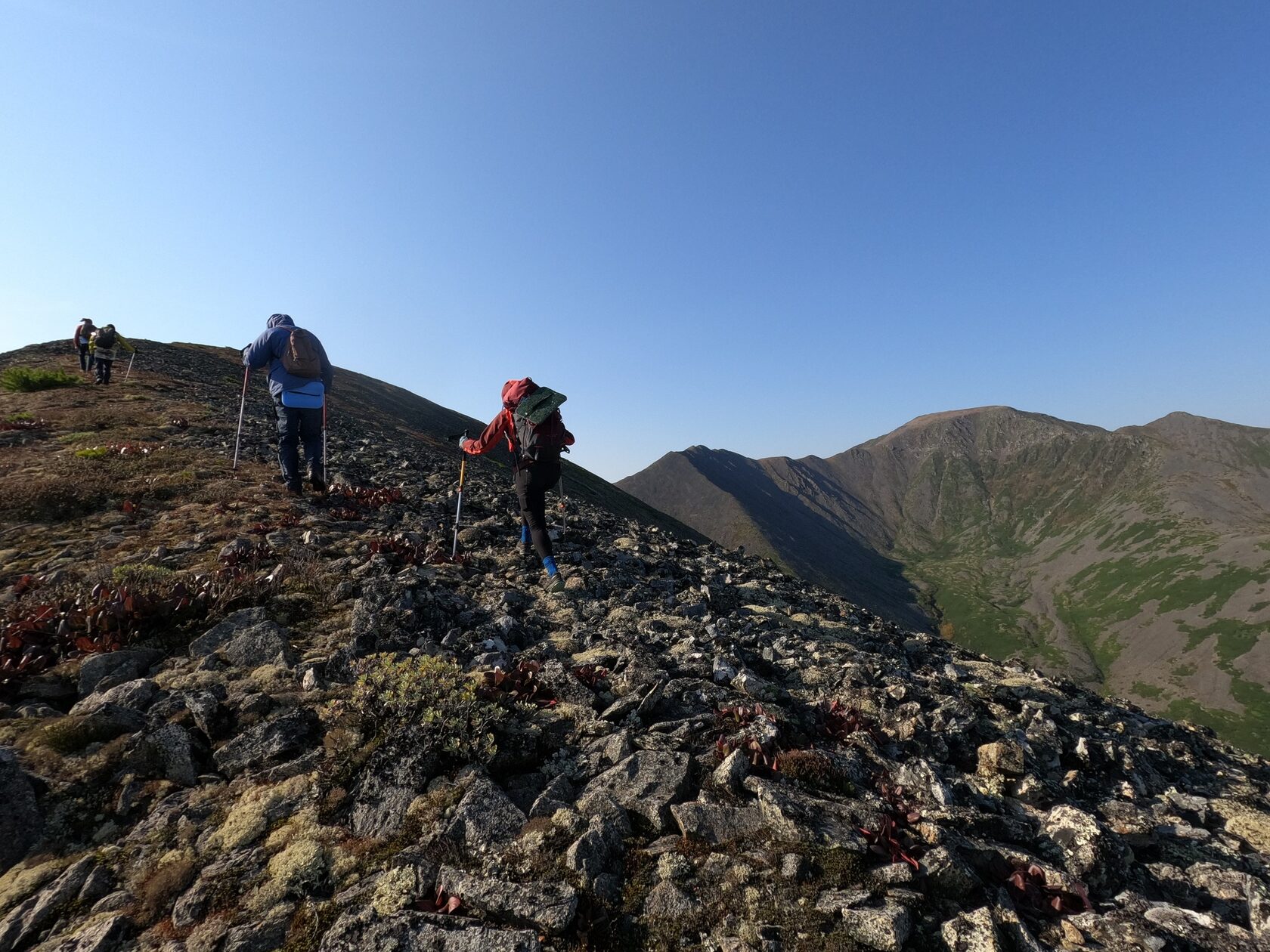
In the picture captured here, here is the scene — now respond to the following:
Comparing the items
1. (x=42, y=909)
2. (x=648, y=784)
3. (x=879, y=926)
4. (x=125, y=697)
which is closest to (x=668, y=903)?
(x=648, y=784)

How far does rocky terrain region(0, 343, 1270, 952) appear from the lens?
13.4ft

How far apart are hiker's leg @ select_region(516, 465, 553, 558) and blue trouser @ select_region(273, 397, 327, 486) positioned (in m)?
5.30

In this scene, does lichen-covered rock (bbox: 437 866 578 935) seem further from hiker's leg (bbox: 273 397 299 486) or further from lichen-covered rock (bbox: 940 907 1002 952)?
hiker's leg (bbox: 273 397 299 486)

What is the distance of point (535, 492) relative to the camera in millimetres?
11992

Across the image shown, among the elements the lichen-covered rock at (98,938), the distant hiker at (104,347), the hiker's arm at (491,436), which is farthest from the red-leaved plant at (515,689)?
the distant hiker at (104,347)

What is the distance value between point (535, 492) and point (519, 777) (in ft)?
22.8

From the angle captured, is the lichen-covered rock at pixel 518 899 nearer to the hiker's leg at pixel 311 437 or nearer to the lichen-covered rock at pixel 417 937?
the lichen-covered rock at pixel 417 937

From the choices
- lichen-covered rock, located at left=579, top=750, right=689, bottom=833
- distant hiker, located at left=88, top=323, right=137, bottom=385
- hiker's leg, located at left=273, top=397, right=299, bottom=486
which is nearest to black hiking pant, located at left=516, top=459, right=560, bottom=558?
hiker's leg, located at left=273, top=397, right=299, bottom=486

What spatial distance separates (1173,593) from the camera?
17225cm

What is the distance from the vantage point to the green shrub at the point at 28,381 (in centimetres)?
2166

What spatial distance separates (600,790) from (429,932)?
187 centimetres

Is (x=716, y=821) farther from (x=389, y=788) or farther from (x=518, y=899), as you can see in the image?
(x=389, y=788)

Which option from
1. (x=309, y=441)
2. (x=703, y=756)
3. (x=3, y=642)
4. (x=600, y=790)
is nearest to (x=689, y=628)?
(x=703, y=756)

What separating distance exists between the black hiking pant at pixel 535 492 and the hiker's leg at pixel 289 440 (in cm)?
574
